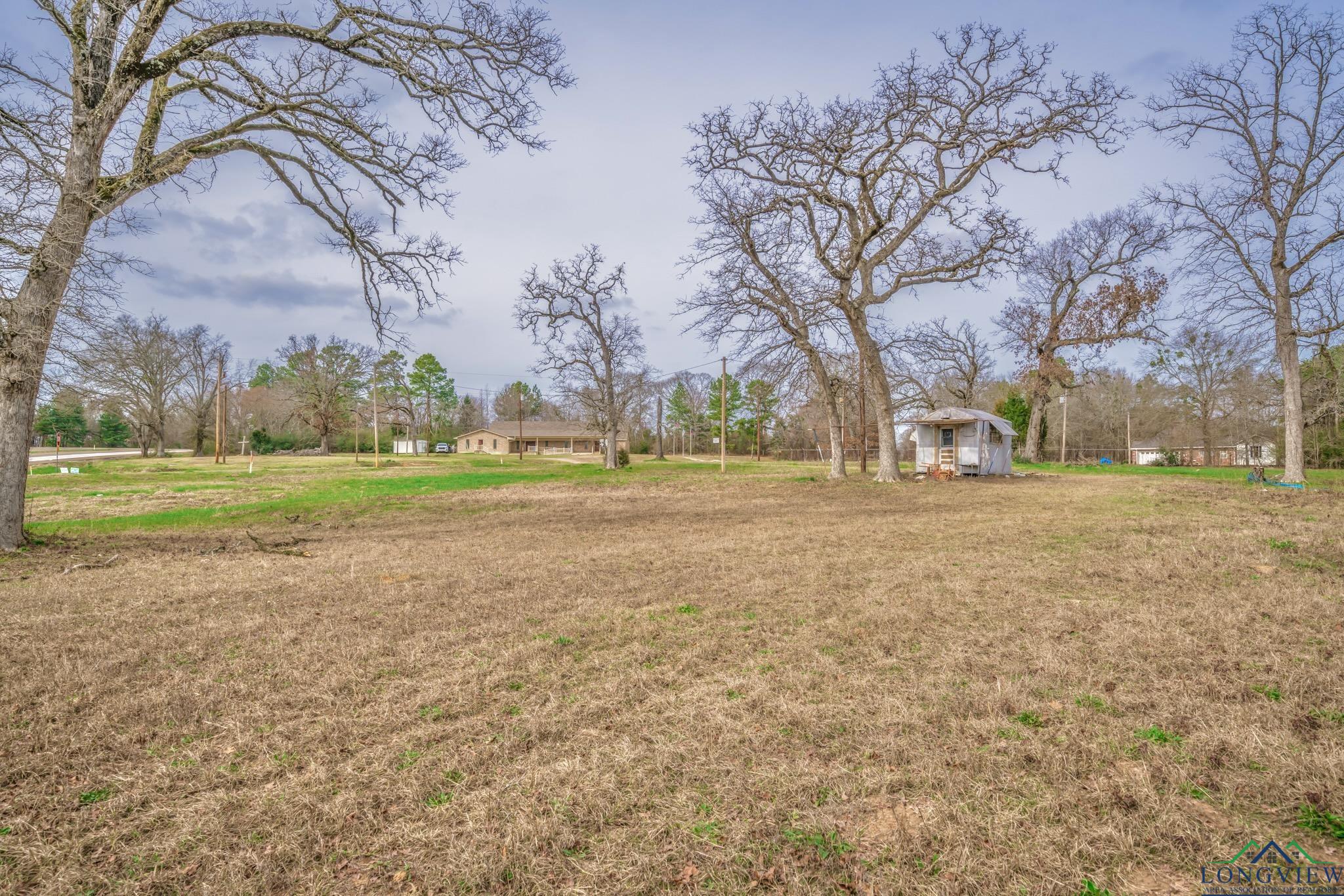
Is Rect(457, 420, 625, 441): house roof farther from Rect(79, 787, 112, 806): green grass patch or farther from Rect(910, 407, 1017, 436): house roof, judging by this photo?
Rect(79, 787, 112, 806): green grass patch

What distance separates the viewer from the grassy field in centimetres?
221

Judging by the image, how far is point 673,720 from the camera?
333 centimetres

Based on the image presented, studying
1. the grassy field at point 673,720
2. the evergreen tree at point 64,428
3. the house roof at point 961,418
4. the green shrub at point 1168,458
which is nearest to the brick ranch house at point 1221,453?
the green shrub at point 1168,458

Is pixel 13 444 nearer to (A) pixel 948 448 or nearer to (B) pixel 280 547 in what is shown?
(B) pixel 280 547

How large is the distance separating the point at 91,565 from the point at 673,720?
8.79 metres

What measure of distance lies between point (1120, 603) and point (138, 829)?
735cm

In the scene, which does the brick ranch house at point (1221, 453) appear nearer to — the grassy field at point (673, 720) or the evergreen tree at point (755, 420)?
the evergreen tree at point (755, 420)

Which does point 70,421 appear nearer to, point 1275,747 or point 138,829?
point 138,829

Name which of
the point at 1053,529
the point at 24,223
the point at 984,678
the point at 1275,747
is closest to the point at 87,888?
the point at 984,678

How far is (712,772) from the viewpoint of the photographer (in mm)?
2781

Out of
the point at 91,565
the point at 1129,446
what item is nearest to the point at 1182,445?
the point at 1129,446

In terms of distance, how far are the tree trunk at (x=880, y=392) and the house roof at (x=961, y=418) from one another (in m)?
5.44

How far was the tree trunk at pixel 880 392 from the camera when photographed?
19.9m

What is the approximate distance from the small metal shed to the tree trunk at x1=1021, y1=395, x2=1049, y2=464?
10.0 m
